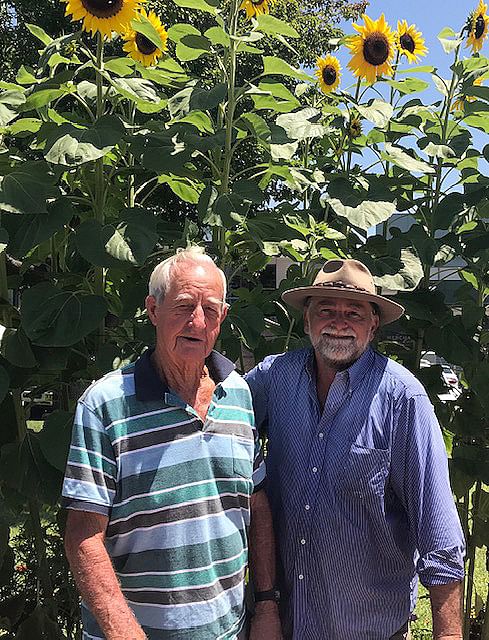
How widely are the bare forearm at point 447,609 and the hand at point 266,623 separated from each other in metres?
0.43

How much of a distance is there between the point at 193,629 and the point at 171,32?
189 cm

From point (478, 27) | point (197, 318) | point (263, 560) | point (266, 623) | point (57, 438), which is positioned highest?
point (478, 27)

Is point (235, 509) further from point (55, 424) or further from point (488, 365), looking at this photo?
point (488, 365)

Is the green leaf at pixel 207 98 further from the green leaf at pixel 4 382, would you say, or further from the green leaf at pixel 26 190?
the green leaf at pixel 4 382

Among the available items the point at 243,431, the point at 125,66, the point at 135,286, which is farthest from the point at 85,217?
the point at 243,431

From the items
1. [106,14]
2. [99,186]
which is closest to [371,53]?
[106,14]

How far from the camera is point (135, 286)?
2760 millimetres

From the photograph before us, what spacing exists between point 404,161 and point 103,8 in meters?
1.15

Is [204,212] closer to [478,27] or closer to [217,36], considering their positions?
[217,36]

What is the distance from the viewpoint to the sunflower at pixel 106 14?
2.58m

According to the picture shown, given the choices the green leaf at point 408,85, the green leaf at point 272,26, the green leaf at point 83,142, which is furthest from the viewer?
the green leaf at point 408,85

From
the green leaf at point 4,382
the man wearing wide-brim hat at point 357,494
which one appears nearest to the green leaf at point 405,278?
the man wearing wide-brim hat at point 357,494

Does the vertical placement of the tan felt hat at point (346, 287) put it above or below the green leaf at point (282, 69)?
below

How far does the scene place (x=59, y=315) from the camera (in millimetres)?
2559
